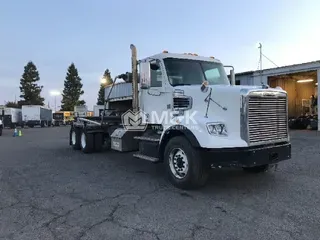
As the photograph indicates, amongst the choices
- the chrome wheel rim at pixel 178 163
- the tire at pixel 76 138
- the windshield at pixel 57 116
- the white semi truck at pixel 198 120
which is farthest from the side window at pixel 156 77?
the windshield at pixel 57 116

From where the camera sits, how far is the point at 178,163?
612 centimetres

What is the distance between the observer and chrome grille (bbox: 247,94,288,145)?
557 centimetres

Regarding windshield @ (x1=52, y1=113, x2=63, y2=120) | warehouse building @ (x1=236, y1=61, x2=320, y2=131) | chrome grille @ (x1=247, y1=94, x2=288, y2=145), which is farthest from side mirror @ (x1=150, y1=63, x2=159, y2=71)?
windshield @ (x1=52, y1=113, x2=63, y2=120)

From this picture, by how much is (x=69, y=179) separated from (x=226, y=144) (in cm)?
372

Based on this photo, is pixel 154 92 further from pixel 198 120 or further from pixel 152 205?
pixel 152 205

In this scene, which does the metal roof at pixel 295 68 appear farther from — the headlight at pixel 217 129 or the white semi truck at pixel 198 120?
the headlight at pixel 217 129

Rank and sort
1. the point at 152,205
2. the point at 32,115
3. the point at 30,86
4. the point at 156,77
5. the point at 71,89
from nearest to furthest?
the point at 152,205, the point at 156,77, the point at 32,115, the point at 30,86, the point at 71,89

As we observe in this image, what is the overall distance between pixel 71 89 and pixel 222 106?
274 feet

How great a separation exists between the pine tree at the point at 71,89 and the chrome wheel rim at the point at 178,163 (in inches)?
3220

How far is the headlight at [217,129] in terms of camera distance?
556cm

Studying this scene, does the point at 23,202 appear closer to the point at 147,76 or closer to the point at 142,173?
the point at 142,173

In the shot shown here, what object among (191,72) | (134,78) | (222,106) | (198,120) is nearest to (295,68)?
(191,72)

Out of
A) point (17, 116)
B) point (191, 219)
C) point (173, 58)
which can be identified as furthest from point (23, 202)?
point (17, 116)

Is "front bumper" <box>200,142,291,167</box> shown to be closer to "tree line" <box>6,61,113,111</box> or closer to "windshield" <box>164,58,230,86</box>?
"windshield" <box>164,58,230,86</box>
